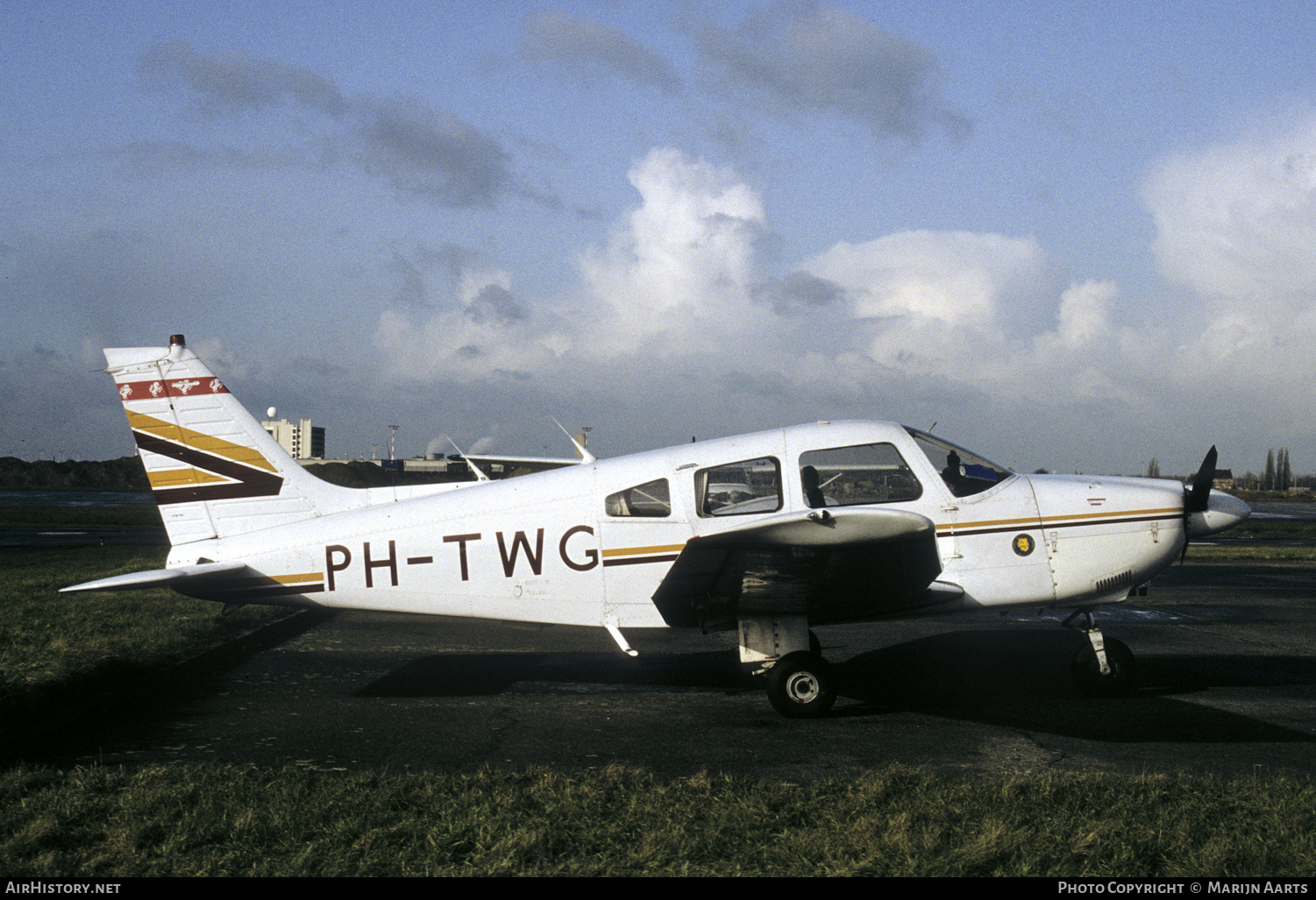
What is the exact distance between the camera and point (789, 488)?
7.20m

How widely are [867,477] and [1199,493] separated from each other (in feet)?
9.39

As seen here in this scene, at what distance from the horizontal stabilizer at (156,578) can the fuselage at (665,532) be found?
0.14m

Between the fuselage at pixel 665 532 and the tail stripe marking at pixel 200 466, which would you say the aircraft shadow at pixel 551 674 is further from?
the tail stripe marking at pixel 200 466

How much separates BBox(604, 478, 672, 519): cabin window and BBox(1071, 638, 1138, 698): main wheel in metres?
3.81

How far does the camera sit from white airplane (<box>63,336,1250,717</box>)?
23.7 ft

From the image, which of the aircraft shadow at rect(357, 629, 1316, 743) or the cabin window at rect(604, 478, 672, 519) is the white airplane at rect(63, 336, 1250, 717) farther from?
the aircraft shadow at rect(357, 629, 1316, 743)

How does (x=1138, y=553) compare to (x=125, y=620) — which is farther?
(x=125, y=620)

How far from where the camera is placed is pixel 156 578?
22.2ft

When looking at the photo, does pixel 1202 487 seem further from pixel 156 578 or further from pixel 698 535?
pixel 156 578

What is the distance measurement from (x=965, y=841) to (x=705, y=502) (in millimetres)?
3703

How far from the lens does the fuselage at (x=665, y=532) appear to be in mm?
7281

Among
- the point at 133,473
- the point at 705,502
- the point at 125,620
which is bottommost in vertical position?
the point at 125,620
